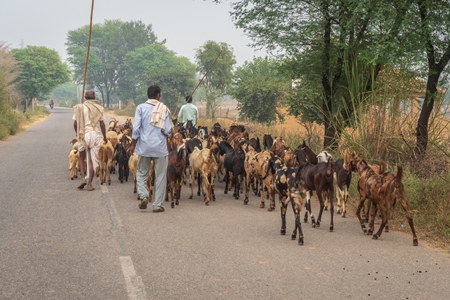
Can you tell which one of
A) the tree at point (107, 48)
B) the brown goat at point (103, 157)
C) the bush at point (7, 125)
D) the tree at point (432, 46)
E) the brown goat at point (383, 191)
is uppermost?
the tree at point (107, 48)

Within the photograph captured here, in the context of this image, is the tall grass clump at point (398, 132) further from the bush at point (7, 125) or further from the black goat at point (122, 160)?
the bush at point (7, 125)

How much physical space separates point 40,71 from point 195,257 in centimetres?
8532

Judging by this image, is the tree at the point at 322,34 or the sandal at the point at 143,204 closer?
the sandal at the point at 143,204

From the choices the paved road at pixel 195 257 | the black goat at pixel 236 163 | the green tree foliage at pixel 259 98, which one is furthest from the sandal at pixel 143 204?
the green tree foliage at pixel 259 98

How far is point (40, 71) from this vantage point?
88.5 metres

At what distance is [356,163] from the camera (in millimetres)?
10117

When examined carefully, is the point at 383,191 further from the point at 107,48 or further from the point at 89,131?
the point at 107,48

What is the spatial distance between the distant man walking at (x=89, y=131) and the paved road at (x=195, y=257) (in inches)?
78.7

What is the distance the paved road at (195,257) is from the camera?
653cm

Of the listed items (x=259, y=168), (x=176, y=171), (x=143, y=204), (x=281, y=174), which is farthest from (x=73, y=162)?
(x=281, y=174)

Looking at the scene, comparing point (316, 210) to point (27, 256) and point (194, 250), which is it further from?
point (27, 256)

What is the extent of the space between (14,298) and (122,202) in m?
5.92

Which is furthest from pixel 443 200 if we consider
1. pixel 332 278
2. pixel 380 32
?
pixel 380 32

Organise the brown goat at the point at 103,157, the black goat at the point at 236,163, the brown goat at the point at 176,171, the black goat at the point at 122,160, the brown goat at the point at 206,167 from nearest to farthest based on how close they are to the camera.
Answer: the brown goat at the point at 176,171
the brown goat at the point at 206,167
the black goat at the point at 236,163
the brown goat at the point at 103,157
the black goat at the point at 122,160
